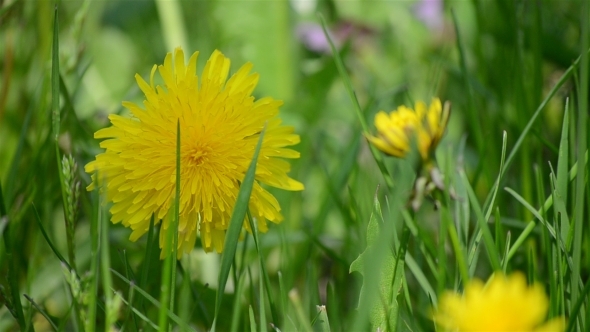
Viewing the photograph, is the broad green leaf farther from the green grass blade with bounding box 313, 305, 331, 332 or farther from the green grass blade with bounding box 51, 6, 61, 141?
the green grass blade with bounding box 51, 6, 61, 141

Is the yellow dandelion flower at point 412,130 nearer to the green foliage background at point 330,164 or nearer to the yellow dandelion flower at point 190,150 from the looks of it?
the green foliage background at point 330,164

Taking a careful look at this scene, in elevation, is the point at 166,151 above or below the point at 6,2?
below

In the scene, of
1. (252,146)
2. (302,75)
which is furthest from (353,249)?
(302,75)

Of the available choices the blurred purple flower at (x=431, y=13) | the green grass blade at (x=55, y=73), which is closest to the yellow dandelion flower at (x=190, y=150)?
the green grass blade at (x=55, y=73)

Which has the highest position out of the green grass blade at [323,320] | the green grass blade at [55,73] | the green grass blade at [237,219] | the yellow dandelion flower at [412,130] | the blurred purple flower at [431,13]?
the blurred purple flower at [431,13]

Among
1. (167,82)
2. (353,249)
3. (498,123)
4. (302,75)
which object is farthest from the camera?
(302,75)

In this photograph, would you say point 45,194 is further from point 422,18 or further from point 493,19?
point 422,18

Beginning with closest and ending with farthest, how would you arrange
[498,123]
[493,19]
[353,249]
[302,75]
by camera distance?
[353,249] → [498,123] → [493,19] → [302,75]

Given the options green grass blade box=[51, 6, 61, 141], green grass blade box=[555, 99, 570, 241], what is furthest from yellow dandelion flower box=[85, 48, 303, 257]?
green grass blade box=[555, 99, 570, 241]
